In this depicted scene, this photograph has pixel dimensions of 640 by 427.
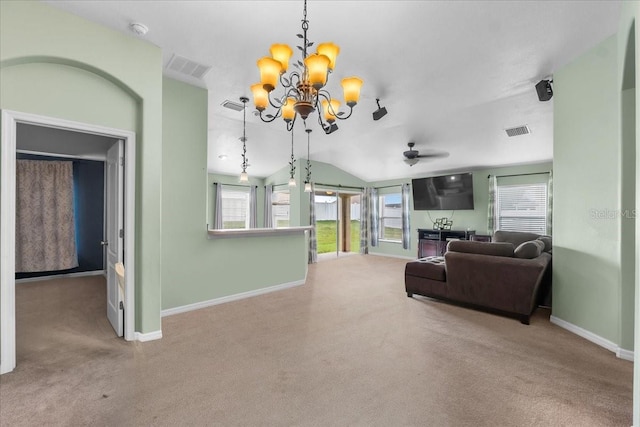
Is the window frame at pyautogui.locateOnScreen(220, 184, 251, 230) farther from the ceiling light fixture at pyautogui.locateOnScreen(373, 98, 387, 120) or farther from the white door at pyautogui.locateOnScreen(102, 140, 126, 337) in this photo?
the ceiling light fixture at pyautogui.locateOnScreen(373, 98, 387, 120)

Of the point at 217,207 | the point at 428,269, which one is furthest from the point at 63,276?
the point at 428,269

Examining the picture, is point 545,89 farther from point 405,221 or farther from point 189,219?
point 405,221

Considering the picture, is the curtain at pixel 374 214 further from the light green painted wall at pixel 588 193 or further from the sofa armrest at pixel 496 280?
the light green painted wall at pixel 588 193

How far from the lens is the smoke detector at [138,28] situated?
2506 millimetres

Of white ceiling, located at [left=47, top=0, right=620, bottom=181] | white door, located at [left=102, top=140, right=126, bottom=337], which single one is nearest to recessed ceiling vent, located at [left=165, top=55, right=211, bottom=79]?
white ceiling, located at [left=47, top=0, right=620, bottom=181]

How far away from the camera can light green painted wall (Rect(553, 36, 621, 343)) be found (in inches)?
105

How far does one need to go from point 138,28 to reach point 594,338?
17.2 feet

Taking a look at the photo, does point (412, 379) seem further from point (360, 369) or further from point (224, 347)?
Answer: point (224, 347)

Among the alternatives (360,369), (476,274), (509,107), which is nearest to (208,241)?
(360,369)

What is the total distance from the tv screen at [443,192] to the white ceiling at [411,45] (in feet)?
5.82

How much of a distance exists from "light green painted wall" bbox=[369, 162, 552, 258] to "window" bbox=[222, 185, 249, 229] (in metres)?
4.11

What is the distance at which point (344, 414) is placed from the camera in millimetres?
1782

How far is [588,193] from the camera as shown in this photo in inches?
113

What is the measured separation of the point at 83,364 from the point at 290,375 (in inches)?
68.6
